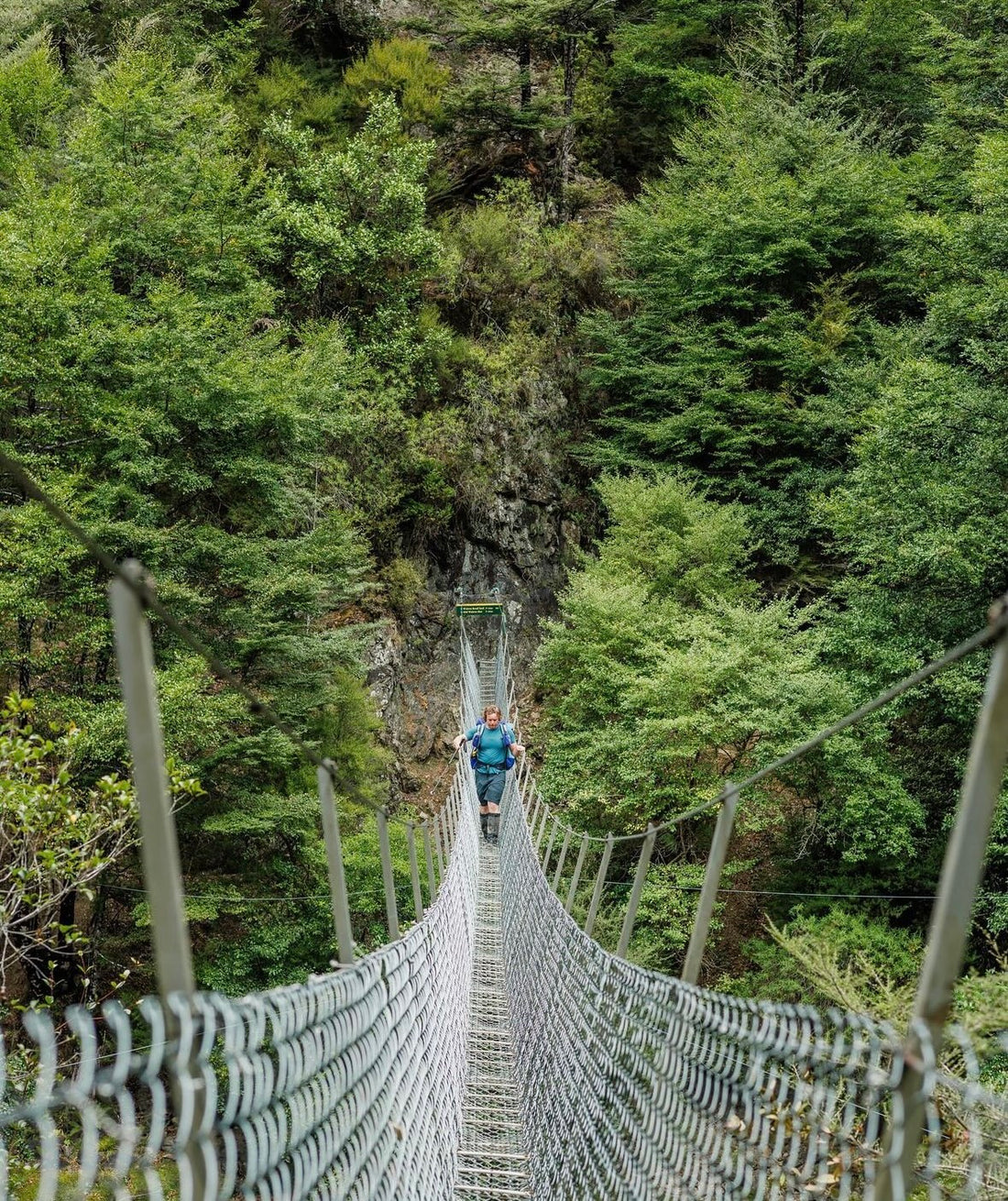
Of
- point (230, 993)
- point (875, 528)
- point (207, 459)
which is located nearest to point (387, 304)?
point (207, 459)

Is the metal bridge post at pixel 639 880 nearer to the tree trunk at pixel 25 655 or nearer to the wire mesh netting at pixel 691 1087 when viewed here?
the wire mesh netting at pixel 691 1087

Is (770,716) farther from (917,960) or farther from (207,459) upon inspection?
(207,459)

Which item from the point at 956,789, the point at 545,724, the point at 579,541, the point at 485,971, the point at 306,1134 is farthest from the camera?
the point at 579,541

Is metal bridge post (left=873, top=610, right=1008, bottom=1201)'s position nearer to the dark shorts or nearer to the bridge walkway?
the bridge walkway

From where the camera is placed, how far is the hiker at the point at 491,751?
19.5 feet

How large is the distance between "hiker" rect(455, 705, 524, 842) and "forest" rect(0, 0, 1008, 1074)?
45.5 inches

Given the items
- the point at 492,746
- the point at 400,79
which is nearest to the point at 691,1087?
the point at 492,746

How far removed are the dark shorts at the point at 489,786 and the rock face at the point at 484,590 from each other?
515cm

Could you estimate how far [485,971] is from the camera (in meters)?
5.48

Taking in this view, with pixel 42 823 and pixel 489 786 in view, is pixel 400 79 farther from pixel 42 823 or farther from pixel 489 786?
pixel 42 823

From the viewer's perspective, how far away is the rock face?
11836 mm

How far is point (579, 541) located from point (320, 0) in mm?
8214

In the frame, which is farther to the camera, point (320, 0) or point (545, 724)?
point (320, 0)

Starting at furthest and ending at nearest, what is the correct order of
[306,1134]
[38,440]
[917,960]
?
[917,960], [38,440], [306,1134]
